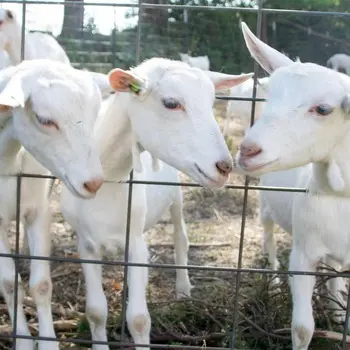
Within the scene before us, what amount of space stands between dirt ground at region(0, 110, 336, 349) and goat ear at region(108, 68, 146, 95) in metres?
1.48

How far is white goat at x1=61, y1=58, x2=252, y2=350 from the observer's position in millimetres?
2719

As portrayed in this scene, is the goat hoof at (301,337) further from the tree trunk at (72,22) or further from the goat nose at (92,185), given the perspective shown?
the tree trunk at (72,22)

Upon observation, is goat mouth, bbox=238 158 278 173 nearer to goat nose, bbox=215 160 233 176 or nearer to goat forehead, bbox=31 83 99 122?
goat nose, bbox=215 160 233 176

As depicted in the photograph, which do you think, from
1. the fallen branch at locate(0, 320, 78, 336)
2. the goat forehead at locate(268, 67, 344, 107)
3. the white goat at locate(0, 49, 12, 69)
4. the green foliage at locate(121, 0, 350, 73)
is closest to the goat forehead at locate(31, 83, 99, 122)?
the goat forehead at locate(268, 67, 344, 107)

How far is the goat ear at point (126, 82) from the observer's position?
2.80 metres

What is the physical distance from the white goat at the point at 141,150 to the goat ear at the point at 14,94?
36 cm

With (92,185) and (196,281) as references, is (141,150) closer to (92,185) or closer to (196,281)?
(92,185)

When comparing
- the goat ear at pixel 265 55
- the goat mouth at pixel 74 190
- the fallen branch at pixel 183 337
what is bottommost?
the fallen branch at pixel 183 337

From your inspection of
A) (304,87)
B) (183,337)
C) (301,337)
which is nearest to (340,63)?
(183,337)

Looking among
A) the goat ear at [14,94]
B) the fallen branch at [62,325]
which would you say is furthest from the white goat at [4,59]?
the goat ear at [14,94]

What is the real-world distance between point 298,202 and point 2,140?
Result: 4.77ft

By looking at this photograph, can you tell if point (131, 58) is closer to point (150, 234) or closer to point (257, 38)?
point (150, 234)

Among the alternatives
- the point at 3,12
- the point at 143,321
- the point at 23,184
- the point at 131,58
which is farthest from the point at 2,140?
the point at 131,58

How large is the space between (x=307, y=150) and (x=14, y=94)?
46.7 inches
